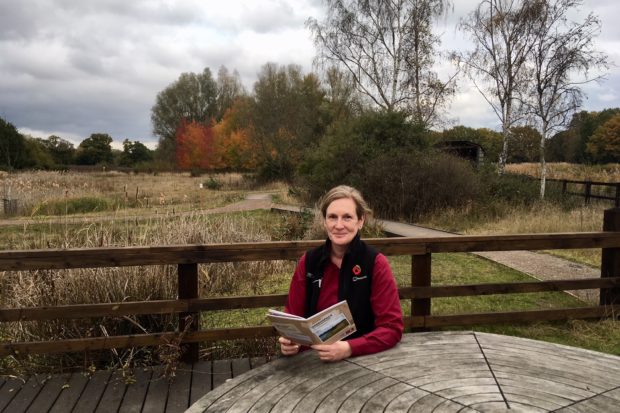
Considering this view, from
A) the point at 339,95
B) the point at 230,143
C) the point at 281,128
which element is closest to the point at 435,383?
the point at 281,128

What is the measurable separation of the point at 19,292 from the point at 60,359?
34.7 inches

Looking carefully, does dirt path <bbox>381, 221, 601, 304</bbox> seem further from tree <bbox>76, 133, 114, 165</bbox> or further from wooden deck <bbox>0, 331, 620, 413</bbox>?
tree <bbox>76, 133, 114, 165</bbox>

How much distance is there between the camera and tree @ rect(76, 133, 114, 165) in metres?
70.2

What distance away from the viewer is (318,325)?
1946 mm

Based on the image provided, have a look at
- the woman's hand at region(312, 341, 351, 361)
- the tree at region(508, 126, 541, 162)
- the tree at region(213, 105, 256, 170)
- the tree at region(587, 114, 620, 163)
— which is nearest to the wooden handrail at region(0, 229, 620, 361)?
the woman's hand at region(312, 341, 351, 361)

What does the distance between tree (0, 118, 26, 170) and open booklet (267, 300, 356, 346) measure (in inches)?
1834

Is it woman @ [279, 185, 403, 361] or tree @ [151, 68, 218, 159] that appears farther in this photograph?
tree @ [151, 68, 218, 159]

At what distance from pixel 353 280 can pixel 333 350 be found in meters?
0.32

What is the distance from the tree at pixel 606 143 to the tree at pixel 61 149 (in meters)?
69.0

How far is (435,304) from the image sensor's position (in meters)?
6.01

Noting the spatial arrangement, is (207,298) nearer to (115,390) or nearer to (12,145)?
(115,390)

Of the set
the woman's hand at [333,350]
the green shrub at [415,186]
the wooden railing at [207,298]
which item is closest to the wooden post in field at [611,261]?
the wooden railing at [207,298]

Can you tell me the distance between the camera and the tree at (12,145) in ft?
139

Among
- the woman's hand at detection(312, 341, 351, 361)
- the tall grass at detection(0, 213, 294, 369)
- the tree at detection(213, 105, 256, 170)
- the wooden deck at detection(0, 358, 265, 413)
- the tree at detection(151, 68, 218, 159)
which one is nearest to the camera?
the woman's hand at detection(312, 341, 351, 361)
